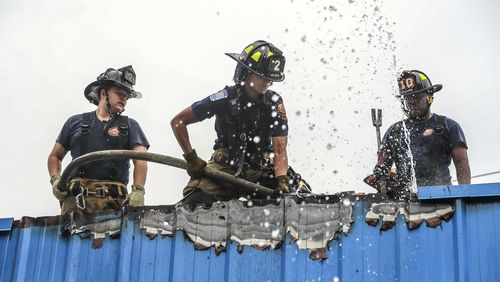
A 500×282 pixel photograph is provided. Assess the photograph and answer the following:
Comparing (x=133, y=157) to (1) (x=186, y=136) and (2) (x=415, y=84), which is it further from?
(2) (x=415, y=84)

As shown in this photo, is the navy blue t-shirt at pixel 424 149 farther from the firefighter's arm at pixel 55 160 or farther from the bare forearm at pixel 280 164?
the firefighter's arm at pixel 55 160

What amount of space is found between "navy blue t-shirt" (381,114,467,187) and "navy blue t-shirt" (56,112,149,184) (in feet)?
7.69

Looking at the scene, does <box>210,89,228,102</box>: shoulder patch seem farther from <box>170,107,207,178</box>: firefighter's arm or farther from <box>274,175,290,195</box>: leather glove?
<box>274,175,290,195</box>: leather glove

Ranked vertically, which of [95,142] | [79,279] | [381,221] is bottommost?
[79,279]

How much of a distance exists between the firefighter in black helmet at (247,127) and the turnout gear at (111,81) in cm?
109

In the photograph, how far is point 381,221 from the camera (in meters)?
3.84

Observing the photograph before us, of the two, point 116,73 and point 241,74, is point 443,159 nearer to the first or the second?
point 241,74

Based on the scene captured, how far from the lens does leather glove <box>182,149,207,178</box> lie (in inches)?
199

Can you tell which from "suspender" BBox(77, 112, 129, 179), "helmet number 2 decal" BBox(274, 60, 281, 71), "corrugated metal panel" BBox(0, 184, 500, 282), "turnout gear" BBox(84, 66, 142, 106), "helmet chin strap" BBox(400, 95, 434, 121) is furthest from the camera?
"turnout gear" BBox(84, 66, 142, 106)

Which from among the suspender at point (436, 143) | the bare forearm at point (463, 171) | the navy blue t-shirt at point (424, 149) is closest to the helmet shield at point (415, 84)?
the navy blue t-shirt at point (424, 149)

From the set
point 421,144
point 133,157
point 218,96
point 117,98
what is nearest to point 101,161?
point 133,157

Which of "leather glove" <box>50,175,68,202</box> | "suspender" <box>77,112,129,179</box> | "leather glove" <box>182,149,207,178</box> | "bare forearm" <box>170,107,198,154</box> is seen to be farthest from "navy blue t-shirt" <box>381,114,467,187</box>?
"leather glove" <box>50,175,68,202</box>

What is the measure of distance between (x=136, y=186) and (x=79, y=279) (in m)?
1.03

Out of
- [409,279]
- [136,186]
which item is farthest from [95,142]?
[409,279]
